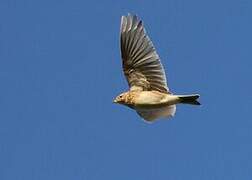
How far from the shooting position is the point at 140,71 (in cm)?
1617

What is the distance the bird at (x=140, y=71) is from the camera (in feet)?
51.3

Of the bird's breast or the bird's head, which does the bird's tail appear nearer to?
the bird's breast


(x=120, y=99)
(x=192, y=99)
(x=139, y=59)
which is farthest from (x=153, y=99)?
(x=139, y=59)

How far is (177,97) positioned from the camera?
15047 millimetres

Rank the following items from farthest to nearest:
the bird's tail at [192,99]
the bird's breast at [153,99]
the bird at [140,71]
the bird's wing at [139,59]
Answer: the bird's wing at [139,59] → the bird at [140,71] → the bird's breast at [153,99] → the bird's tail at [192,99]

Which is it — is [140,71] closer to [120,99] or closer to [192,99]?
[120,99]

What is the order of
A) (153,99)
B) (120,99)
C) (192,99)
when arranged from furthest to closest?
(120,99) < (153,99) < (192,99)

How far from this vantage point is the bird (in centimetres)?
1563

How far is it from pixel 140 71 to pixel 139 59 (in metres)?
0.31

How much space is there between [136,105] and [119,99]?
59 cm

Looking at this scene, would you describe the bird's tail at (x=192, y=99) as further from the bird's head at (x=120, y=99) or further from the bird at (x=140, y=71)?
the bird's head at (x=120, y=99)

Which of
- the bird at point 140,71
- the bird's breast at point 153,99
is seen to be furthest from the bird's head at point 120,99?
the bird's breast at point 153,99

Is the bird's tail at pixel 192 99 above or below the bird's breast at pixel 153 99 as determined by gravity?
below

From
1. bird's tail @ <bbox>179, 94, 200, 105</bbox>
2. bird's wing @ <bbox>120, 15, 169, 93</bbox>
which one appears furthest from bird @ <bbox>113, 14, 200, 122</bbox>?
bird's tail @ <bbox>179, 94, 200, 105</bbox>
